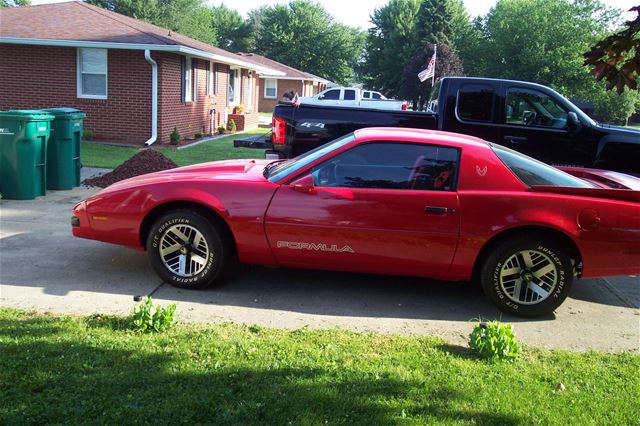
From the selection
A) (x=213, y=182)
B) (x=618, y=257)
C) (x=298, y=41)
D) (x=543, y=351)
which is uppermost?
(x=298, y=41)

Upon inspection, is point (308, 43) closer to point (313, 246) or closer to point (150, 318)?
point (313, 246)

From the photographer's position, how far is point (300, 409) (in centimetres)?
313

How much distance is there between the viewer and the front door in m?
4.84

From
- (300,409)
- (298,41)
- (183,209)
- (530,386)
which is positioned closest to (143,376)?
(300,409)

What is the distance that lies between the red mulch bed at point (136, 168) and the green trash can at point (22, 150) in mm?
1510

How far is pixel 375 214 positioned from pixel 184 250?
168cm

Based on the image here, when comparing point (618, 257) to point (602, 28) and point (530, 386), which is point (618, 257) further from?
point (602, 28)

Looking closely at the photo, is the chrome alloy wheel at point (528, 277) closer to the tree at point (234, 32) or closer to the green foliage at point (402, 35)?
the green foliage at point (402, 35)

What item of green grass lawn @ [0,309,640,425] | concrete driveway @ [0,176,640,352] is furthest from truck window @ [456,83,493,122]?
green grass lawn @ [0,309,640,425]

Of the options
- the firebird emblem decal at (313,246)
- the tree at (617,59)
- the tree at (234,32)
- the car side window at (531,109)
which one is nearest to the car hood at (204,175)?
the firebird emblem decal at (313,246)

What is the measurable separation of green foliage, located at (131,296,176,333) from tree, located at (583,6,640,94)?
3052mm

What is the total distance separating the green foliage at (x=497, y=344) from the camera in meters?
3.88

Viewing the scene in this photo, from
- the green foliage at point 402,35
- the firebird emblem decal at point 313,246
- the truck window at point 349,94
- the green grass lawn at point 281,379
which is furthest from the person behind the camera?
the green foliage at point 402,35

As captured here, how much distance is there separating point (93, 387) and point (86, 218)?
2.40m
